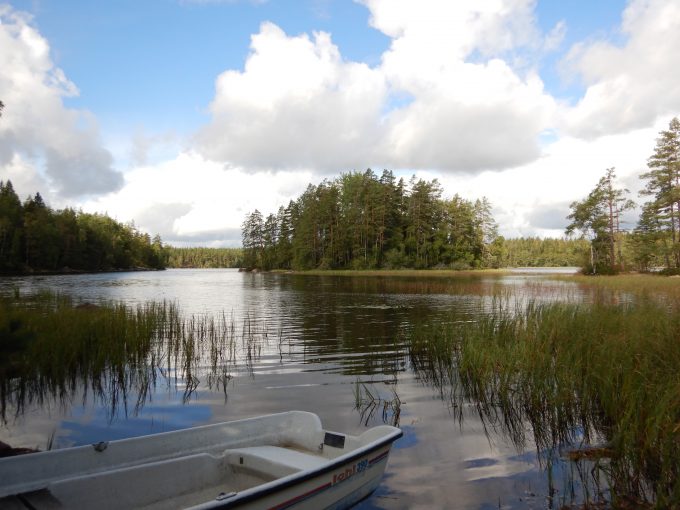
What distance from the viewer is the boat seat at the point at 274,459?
465 cm

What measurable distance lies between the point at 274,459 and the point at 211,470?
673 mm

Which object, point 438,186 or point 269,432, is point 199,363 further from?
point 438,186

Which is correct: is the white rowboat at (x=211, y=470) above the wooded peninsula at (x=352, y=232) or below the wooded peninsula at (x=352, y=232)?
below

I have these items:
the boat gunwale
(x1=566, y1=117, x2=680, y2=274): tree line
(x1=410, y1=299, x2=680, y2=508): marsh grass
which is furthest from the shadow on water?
(x1=566, y1=117, x2=680, y2=274): tree line

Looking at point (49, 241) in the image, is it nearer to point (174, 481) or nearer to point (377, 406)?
point (377, 406)

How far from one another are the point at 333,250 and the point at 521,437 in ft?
227

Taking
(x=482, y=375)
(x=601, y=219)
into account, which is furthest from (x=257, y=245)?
(x=482, y=375)

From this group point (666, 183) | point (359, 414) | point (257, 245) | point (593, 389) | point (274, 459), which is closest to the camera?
point (274, 459)

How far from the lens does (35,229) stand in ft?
252

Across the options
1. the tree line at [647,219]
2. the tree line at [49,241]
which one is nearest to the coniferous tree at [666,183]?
the tree line at [647,219]

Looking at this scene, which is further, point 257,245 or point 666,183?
point 257,245

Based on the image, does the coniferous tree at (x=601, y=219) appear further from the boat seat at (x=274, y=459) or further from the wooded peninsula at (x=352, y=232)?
the boat seat at (x=274, y=459)

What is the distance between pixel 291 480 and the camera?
3.76 metres

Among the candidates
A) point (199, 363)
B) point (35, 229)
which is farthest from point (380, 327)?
point (35, 229)
